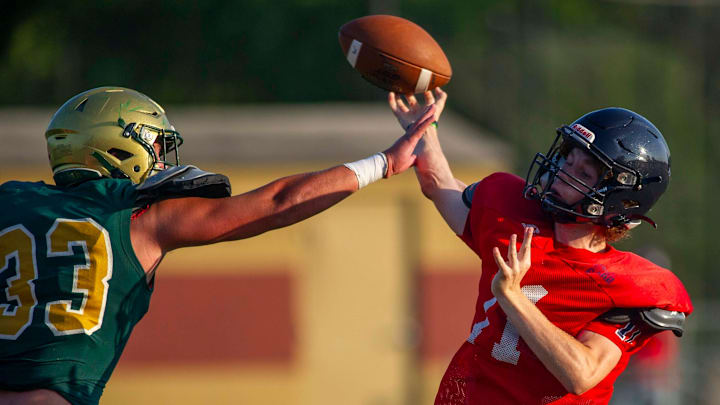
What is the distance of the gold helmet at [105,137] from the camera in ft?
11.5

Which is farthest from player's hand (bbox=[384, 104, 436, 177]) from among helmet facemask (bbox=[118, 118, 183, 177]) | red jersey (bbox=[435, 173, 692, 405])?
helmet facemask (bbox=[118, 118, 183, 177])

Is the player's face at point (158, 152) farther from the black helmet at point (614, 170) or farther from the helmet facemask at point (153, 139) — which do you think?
the black helmet at point (614, 170)

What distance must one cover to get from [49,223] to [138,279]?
1.19 ft

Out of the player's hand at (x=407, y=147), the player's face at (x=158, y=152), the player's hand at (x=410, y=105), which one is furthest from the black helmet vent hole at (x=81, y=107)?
the player's hand at (x=410, y=105)

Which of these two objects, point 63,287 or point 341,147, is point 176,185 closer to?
point 63,287

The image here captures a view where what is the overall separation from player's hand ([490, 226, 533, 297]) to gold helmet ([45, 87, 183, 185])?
56.1 inches

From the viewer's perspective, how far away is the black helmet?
3443 millimetres

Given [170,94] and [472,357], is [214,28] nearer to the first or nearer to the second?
[170,94]

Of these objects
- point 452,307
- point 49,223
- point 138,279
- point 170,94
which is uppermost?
point 170,94

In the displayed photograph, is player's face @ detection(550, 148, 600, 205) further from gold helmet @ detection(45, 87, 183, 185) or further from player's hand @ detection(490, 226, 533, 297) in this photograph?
gold helmet @ detection(45, 87, 183, 185)

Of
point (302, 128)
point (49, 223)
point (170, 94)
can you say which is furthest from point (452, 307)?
point (170, 94)

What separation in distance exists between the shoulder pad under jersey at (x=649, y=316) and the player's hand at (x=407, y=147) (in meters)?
1.01

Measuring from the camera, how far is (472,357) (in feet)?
11.7

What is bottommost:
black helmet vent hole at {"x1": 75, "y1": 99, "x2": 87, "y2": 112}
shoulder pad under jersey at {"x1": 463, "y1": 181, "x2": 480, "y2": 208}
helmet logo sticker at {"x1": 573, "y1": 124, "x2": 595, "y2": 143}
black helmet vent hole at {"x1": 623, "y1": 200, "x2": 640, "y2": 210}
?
black helmet vent hole at {"x1": 623, "y1": 200, "x2": 640, "y2": 210}
